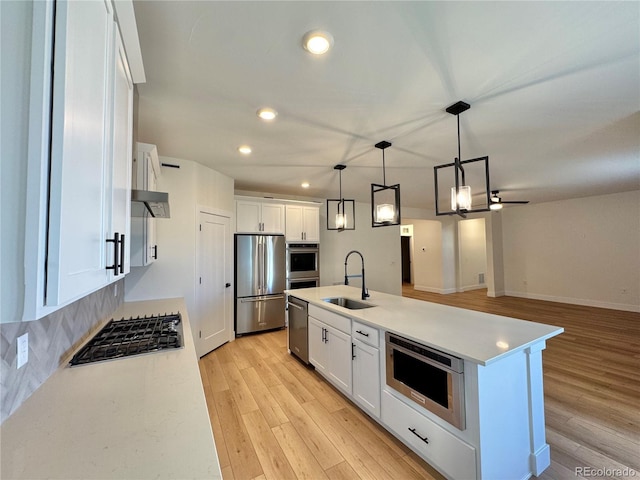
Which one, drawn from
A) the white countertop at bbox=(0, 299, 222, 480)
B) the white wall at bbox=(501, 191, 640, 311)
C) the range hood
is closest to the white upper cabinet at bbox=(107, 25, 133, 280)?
the range hood

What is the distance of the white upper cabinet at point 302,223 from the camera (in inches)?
195

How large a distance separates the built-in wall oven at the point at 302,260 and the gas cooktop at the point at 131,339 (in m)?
2.73

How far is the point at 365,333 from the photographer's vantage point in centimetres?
219

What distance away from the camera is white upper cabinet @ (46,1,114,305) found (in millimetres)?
615

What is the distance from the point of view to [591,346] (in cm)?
377

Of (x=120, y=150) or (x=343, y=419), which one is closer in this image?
(x=120, y=150)

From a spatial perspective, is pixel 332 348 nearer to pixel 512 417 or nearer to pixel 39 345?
pixel 512 417

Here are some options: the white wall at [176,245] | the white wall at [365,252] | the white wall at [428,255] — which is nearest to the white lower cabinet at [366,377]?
the white wall at [176,245]

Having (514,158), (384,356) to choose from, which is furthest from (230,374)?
(514,158)

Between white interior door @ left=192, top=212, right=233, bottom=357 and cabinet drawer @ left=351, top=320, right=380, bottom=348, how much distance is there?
84.0 inches

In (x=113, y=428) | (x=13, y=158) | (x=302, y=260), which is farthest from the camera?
(x=302, y=260)

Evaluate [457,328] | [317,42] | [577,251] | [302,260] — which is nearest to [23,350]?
[317,42]

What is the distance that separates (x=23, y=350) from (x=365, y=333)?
1937 mm

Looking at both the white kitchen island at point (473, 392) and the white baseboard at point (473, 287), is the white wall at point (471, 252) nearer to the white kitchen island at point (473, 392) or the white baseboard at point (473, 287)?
the white baseboard at point (473, 287)
